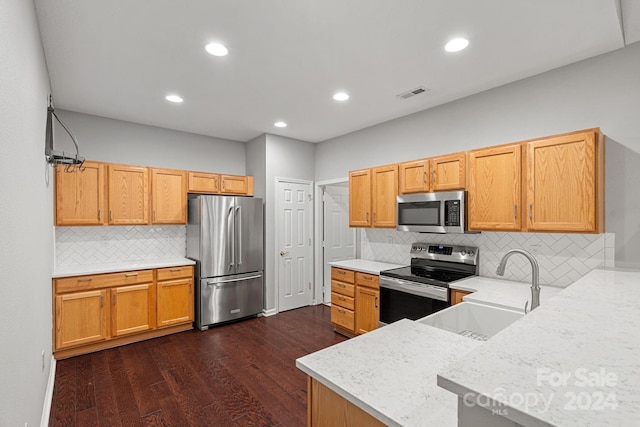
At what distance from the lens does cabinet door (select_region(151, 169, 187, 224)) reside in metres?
4.09

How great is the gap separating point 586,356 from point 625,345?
0.18 meters

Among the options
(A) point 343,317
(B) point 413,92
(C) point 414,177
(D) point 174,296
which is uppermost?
(B) point 413,92

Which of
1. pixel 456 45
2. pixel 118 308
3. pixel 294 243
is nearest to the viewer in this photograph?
pixel 456 45

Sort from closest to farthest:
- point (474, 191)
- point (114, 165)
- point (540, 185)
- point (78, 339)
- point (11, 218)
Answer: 1. point (11, 218)
2. point (540, 185)
3. point (474, 191)
4. point (78, 339)
5. point (114, 165)

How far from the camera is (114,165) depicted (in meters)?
3.79

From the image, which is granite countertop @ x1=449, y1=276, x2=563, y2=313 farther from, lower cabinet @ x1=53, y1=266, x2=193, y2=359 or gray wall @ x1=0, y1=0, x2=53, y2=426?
lower cabinet @ x1=53, y1=266, x2=193, y2=359

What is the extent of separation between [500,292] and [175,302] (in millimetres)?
3693

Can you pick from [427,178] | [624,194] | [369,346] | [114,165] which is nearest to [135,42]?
[114,165]

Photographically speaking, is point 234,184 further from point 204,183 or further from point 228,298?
point 228,298

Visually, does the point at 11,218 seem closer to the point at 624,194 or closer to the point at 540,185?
the point at 540,185

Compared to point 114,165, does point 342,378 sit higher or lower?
lower

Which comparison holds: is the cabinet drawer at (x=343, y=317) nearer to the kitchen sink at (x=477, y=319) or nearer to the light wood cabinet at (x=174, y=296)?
the kitchen sink at (x=477, y=319)

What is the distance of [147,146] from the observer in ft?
14.0

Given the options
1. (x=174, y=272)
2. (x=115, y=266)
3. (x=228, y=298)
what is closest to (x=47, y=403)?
(x=115, y=266)
